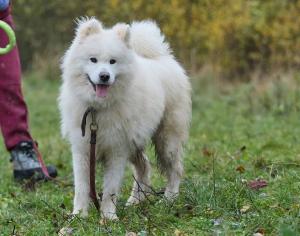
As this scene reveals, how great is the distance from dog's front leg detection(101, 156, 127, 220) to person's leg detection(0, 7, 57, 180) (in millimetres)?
1321

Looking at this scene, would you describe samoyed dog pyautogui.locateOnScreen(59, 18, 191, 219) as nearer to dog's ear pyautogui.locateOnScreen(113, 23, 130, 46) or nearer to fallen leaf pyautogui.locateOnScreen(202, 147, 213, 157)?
dog's ear pyautogui.locateOnScreen(113, 23, 130, 46)

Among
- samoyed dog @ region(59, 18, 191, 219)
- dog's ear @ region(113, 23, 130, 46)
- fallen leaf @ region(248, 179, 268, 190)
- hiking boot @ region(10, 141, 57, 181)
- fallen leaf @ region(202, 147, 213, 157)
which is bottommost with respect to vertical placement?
fallen leaf @ region(202, 147, 213, 157)

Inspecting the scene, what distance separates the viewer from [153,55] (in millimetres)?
5277

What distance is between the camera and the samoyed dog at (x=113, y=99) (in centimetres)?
442

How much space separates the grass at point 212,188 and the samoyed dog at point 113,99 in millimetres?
261

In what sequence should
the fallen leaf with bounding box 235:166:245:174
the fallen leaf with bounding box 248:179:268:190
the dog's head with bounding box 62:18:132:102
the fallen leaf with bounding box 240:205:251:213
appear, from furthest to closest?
1. the fallen leaf with bounding box 235:166:245:174
2. the fallen leaf with bounding box 248:179:268:190
3. the dog's head with bounding box 62:18:132:102
4. the fallen leaf with bounding box 240:205:251:213

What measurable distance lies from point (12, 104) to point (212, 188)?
2.13 m

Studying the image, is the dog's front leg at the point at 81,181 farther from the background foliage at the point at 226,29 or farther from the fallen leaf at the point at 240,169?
the background foliage at the point at 226,29

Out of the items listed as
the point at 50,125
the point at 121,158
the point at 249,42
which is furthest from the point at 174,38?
the point at 121,158

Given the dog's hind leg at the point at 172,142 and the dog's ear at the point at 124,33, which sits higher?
the dog's ear at the point at 124,33

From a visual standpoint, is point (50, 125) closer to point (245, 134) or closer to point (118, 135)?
point (245, 134)

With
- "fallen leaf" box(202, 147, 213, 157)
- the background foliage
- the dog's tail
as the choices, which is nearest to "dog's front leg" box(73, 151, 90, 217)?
the dog's tail

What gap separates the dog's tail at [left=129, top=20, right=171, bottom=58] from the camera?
5203 mm

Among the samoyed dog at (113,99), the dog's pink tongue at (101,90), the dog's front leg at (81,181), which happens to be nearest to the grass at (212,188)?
the dog's front leg at (81,181)
